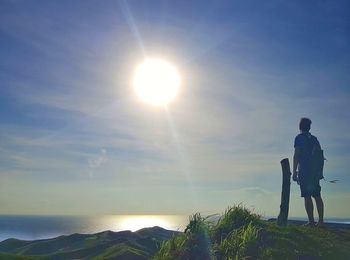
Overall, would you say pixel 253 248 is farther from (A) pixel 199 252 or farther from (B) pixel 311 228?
(B) pixel 311 228

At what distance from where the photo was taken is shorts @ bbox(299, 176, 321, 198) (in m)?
14.0

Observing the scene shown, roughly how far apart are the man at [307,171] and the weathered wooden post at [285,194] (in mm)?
527

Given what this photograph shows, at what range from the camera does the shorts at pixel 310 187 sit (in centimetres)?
1402

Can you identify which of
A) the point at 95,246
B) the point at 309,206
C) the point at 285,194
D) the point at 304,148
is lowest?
the point at 309,206

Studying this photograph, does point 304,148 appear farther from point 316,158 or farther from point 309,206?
point 309,206

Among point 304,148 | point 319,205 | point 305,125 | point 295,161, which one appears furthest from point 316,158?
point 319,205

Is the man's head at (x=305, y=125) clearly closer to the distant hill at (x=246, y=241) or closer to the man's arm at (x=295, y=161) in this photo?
the man's arm at (x=295, y=161)

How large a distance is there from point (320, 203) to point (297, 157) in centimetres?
157

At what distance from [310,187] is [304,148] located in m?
1.21

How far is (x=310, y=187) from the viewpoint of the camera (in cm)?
1402

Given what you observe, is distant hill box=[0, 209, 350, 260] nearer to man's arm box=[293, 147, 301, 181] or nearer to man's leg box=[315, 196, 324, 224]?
man's leg box=[315, 196, 324, 224]

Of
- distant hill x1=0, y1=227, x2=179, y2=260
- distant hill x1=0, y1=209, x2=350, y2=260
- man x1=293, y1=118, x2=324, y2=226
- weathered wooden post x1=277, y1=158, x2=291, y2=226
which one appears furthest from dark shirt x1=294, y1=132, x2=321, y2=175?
distant hill x1=0, y1=227, x2=179, y2=260

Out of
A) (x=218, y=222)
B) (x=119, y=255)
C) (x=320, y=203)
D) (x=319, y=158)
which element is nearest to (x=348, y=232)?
(x=320, y=203)

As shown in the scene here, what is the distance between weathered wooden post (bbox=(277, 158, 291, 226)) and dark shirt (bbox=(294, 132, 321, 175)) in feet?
2.12
